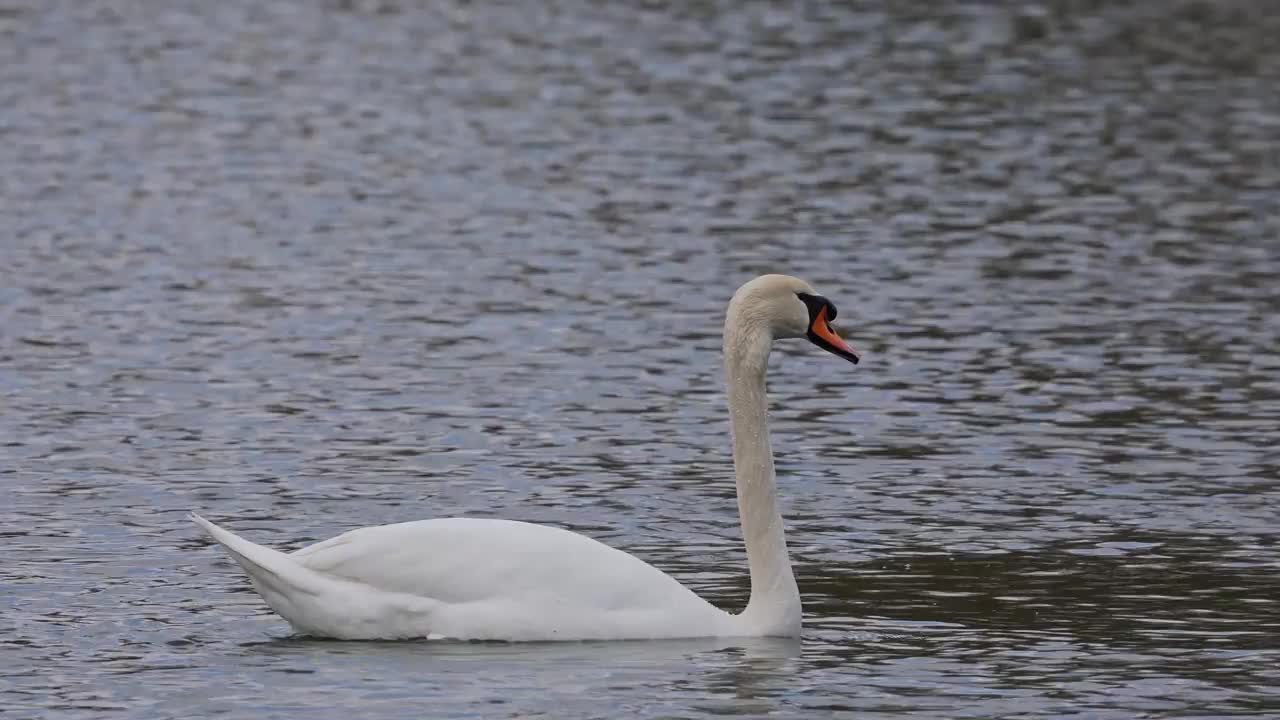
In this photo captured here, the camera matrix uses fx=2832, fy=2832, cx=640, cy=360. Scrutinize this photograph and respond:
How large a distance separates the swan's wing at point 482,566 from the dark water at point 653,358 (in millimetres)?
283

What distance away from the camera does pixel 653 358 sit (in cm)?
2091

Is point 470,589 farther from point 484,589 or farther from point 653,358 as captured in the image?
point 653,358

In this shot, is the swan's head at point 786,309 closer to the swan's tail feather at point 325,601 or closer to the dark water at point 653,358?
the dark water at point 653,358

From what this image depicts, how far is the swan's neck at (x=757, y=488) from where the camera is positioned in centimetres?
1269

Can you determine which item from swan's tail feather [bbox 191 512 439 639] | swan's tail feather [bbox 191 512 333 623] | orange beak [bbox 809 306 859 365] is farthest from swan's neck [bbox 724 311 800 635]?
swan's tail feather [bbox 191 512 333 623]

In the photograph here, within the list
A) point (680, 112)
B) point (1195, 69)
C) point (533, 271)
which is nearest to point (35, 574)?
point (533, 271)

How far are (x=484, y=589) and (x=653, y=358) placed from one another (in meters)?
8.58

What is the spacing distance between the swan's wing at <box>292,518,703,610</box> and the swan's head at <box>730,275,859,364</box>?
1296mm

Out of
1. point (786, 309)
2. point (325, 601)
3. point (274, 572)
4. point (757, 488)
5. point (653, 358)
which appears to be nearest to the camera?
point (274, 572)

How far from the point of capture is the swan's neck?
1269 cm

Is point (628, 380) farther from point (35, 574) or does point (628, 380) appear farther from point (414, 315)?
point (35, 574)

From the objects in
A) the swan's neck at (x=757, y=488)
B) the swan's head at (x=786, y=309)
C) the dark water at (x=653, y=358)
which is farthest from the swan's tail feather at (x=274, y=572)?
A: the swan's head at (x=786, y=309)

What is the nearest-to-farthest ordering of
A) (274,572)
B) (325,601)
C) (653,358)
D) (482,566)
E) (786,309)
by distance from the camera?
1. (274,572)
2. (325,601)
3. (482,566)
4. (786,309)
5. (653,358)

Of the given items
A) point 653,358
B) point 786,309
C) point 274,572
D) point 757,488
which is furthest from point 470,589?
point 653,358
